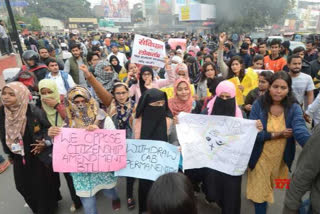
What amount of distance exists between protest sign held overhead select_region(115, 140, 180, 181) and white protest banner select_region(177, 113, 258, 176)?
151 millimetres

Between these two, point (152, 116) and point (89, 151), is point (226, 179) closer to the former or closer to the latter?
point (152, 116)

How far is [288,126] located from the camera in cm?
204

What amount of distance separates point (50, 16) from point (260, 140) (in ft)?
280

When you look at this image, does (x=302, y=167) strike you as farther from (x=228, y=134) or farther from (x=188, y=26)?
(x=188, y=26)

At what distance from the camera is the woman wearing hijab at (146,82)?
3.84 meters

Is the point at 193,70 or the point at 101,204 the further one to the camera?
the point at 193,70

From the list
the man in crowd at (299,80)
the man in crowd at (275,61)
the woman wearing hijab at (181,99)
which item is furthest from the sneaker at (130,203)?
the man in crowd at (275,61)

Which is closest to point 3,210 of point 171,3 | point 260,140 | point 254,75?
point 260,140

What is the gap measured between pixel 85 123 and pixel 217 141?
1437 millimetres

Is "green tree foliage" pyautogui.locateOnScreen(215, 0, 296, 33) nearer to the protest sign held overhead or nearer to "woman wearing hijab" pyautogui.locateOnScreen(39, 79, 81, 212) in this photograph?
the protest sign held overhead

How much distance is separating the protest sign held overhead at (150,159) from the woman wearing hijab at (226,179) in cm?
46

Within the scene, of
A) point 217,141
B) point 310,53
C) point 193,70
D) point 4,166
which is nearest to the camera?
point 217,141

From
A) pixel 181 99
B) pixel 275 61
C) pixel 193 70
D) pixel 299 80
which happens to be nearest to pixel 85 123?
pixel 181 99

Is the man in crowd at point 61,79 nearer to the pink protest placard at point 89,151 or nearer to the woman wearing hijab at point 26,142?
the woman wearing hijab at point 26,142
